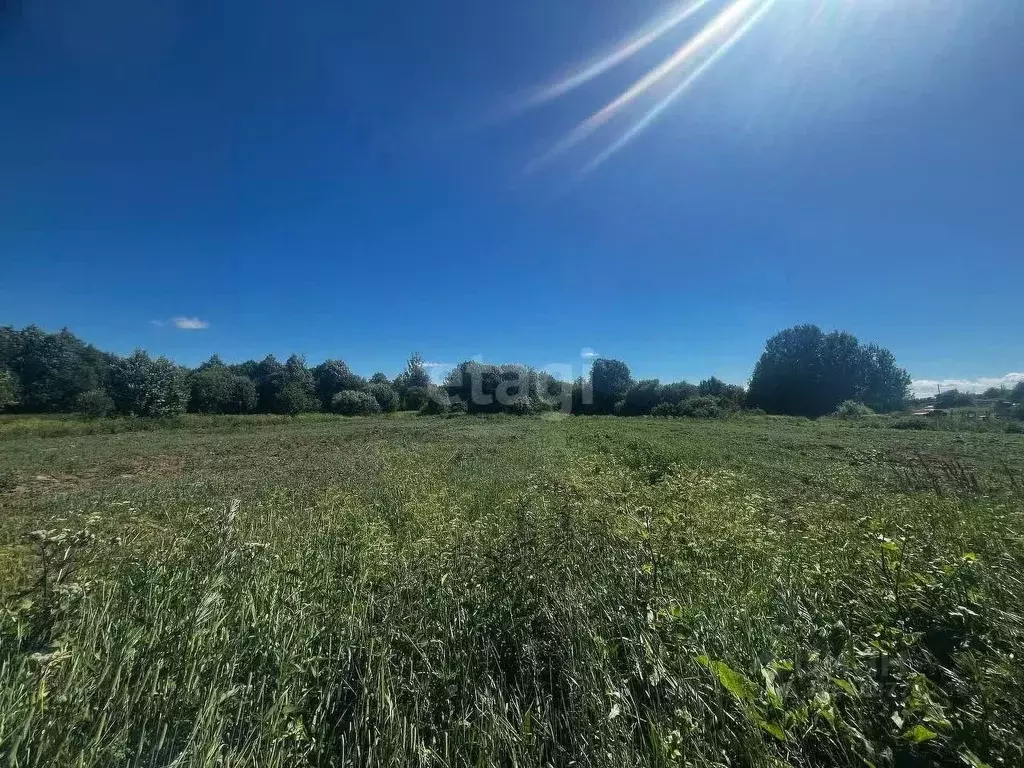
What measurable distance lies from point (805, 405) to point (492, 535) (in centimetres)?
5258

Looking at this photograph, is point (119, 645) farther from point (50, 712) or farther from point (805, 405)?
point (805, 405)

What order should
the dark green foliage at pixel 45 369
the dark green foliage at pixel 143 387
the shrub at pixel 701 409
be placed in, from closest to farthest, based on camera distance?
the dark green foliage at pixel 143 387
the shrub at pixel 701 409
the dark green foliage at pixel 45 369

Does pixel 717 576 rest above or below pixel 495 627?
above

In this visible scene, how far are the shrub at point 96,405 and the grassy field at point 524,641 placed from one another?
33.8m

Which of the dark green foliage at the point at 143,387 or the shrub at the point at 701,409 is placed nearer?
the dark green foliage at the point at 143,387

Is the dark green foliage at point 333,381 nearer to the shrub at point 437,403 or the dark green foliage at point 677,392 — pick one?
the shrub at point 437,403

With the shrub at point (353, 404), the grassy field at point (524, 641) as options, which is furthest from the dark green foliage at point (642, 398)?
the grassy field at point (524, 641)

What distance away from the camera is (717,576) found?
10.2ft

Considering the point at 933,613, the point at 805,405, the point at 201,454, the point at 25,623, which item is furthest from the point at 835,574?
the point at 805,405

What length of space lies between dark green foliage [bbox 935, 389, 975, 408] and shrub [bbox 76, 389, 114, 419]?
73351mm

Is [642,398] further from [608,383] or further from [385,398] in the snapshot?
[385,398]

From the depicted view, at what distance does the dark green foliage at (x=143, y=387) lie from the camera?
1203 inches

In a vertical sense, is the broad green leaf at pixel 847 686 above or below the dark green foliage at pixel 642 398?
below

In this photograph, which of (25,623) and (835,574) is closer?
(25,623)
